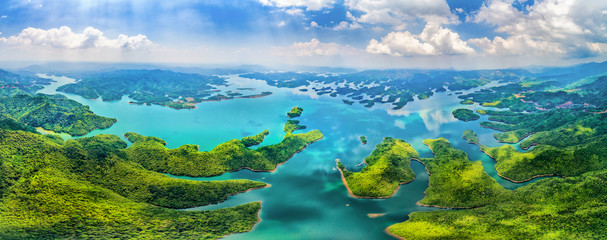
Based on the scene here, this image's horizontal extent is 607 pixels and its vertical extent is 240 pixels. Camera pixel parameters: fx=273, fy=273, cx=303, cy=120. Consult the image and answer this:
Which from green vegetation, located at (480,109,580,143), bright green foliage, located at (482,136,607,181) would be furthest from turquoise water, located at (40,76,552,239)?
green vegetation, located at (480,109,580,143)

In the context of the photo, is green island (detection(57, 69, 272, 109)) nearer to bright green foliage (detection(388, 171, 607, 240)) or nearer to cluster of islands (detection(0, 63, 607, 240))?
cluster of islands (detection(0, 63, 607, 240))

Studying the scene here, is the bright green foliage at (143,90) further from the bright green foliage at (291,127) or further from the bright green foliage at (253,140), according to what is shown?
the bright green foliage at (253,140)

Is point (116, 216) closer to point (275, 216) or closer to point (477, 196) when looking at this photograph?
point (275, 216)

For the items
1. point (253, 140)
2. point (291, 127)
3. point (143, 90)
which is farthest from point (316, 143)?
point (143, 90)

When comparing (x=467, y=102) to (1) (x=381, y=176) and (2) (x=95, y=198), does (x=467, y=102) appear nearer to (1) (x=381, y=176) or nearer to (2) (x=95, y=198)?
(1) (x=381, y=176)

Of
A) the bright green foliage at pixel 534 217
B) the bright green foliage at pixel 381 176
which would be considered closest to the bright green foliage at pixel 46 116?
the bright green foliage at pixel 381 176

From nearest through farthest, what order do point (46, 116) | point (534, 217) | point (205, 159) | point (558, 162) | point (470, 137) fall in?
point (534, 217), point (558, 162), point (205, 159), point (470, 137), point (46, 116)

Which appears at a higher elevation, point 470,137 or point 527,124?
Result: point 527,124
